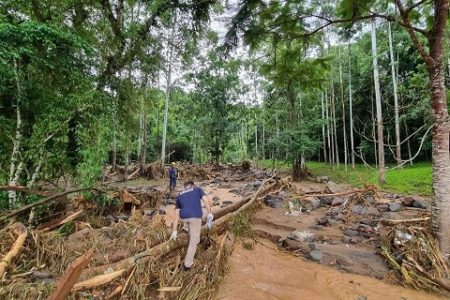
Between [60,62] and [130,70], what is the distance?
2.89 meters

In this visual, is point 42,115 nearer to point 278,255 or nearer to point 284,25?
point 284,25

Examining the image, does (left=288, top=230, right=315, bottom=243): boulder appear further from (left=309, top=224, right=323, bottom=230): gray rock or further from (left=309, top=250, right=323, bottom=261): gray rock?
(left=309, top=250, right=323, bottom=261): gray rock


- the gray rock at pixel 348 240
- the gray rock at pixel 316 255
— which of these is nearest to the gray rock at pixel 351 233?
the gray rock at pixel 348 240

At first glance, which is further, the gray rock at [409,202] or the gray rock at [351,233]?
the gray rock at [409,202]

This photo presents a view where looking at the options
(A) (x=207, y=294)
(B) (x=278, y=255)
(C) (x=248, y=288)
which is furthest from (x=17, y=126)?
(B) (x=278, y=255)

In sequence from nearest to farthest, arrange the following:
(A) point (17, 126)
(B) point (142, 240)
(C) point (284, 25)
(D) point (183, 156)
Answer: (B) point (142, 240) → (C) point (284, 25) → (A) point (17, 126) → (D) point (183, 156)

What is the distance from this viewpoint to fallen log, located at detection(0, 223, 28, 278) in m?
3.54

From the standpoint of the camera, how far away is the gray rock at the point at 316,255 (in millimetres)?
5727

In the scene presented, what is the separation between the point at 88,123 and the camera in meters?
6.84

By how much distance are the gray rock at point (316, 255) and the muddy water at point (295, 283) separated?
7.8 inches

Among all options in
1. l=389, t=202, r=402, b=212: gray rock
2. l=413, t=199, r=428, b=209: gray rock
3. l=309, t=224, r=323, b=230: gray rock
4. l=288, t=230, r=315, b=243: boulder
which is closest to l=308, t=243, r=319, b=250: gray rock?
l=288, t=230, r=315, b=243: boulder

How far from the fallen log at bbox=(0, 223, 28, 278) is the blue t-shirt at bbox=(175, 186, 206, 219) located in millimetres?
2290

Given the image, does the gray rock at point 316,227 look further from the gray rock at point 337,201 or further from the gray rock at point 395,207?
the gray rock at point 395,207

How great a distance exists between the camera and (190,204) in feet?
15.0
